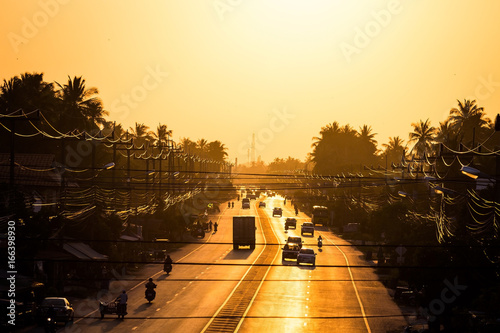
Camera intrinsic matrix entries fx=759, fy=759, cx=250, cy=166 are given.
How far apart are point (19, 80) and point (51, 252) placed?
51.6m

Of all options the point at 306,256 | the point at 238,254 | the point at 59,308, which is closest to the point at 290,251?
the point at 306,256

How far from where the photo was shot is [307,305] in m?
49.8

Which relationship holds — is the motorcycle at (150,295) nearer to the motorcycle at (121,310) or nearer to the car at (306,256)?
the motorcycle at (121,310)

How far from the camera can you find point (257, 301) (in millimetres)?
51438

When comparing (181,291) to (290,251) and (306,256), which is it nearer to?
(306,256)

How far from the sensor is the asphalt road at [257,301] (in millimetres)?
41469

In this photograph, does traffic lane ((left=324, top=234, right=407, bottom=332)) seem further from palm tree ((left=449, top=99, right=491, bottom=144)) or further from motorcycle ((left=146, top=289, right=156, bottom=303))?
palm tree ((left=449, top=99, right=491, bottom=144))

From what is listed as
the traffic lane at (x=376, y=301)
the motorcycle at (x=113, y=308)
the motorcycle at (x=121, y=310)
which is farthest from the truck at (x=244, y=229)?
the motorcycle at (x=121, y=310)

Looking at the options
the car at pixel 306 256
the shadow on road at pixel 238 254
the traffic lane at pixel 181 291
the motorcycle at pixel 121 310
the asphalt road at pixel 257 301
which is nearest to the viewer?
the asphalt road at pixel 257 301

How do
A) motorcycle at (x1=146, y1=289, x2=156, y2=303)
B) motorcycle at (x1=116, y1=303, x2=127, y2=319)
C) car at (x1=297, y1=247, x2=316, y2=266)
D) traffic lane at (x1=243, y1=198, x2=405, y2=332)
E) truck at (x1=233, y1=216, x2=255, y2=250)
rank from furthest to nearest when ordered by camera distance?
truck at (x1=233, y1=216, x2=255, y2=250)
car at (x1=297, y1=247, x2=316, y2=266)
motorcycle at (x1=146, y1=289, x2=156, y2=303)
motorcycle at (x1=116, y1=303, x2=127, y2=319)
traffic lane at (x1=243, y1=198, x2=405, y2=332)

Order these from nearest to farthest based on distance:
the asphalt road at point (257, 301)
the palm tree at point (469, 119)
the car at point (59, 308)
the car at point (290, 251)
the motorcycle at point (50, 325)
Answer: the motorcycle at point (50, 325) < the car at point (59, 308) < the asphalt road at point (257, 301) < the car at point (290, 251) < the palm tree at point (469, 119)

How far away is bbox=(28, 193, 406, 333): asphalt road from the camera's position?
41469 mm

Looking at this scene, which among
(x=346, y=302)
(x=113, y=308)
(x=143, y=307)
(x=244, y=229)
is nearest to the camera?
(x=113, y=308)

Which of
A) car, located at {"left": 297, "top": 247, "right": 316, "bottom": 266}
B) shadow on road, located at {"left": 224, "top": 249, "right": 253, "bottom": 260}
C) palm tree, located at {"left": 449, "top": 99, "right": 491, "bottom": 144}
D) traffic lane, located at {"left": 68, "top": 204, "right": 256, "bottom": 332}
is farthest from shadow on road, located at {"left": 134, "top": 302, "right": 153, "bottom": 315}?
palm tree, located at {"left": 449, "top": 99, "right": 491, "bottom": 144}
